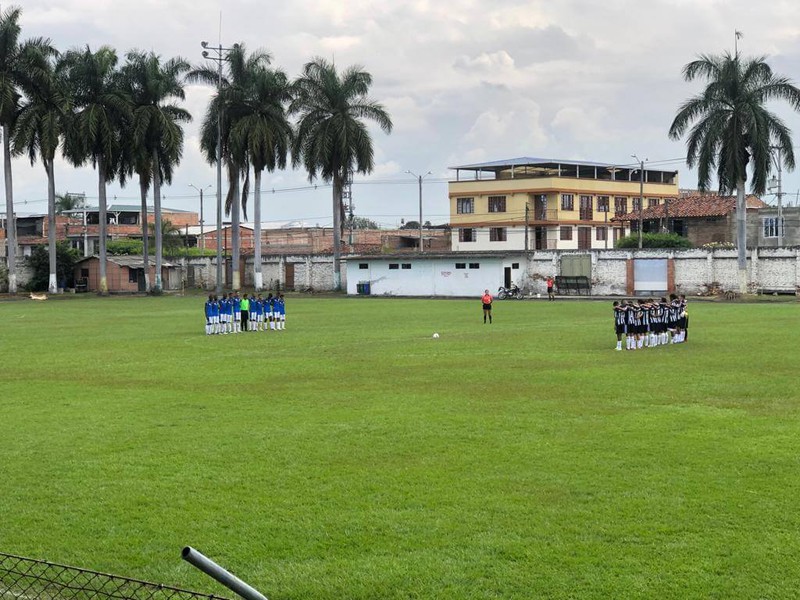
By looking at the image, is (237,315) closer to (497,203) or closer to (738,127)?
(738,127)

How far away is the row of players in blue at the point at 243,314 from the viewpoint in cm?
3709

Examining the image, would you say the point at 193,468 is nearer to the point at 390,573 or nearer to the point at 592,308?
the point at 390,573

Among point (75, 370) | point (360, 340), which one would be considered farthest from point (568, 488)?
point (360, 340)

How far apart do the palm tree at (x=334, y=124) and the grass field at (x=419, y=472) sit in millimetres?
48224

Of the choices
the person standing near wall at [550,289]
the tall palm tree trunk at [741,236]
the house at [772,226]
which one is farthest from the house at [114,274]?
the house at [772,226]

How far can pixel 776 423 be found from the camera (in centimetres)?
→ 1622

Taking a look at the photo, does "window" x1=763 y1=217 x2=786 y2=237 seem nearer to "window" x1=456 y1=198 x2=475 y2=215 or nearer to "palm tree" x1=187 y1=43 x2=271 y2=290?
"window" x1=456 y1=198 x2=475 y2=215

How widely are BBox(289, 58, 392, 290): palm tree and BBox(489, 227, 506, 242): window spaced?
18881 millimetres

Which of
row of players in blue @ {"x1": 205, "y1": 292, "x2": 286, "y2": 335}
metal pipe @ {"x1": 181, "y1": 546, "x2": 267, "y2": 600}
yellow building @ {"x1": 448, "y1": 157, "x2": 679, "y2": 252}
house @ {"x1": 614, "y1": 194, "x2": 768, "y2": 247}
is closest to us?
metal pipe @ {"x1": 181, "y1": 546, "x2": 267, "y2": 600}

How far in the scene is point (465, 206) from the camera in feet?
307

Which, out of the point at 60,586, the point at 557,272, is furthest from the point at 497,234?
the point at 60,586

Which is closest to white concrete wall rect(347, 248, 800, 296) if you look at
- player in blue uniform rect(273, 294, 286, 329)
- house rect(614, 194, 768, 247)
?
house rect(614, 194, 768, 247)

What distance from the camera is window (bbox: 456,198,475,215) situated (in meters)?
93.2

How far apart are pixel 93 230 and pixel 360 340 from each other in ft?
276
